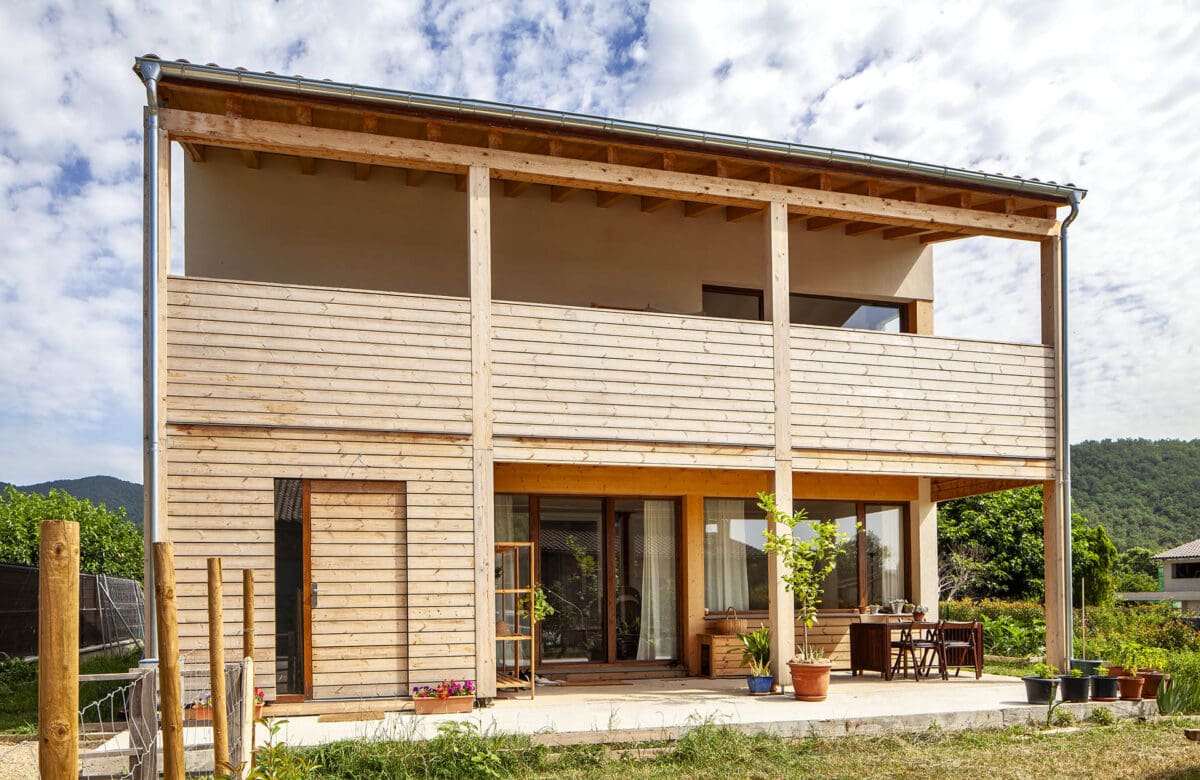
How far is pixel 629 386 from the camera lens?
11.1m

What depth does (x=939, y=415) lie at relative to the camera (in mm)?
12359

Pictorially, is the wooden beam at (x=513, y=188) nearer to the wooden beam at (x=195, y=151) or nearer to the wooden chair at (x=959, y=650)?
the wooden beam at (x=195, y=151)

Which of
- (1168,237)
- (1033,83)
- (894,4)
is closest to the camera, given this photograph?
(894,4)

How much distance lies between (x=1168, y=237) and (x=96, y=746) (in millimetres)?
15347

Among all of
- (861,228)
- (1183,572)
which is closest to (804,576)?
(861,228)

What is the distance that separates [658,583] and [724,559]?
3.05 ft

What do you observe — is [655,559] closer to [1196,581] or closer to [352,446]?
[352,446]

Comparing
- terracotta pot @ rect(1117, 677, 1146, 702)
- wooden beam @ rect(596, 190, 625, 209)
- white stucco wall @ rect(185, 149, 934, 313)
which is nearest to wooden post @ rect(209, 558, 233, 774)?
white stucco wall @ rect(185, 149, 934, 313)

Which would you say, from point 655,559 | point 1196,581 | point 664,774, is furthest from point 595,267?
point 1196,581

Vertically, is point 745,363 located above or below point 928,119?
below

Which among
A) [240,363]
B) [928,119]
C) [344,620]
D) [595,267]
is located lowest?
[344,620]

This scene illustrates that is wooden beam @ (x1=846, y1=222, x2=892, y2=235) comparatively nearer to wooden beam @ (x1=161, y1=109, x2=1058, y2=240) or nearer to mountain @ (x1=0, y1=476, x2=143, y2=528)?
wooden beam @ (x1=161, y1=109, x2=1058, y2=240)

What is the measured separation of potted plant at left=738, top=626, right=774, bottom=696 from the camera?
11250mm

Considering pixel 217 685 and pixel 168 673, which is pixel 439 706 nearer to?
pixel 217 685
